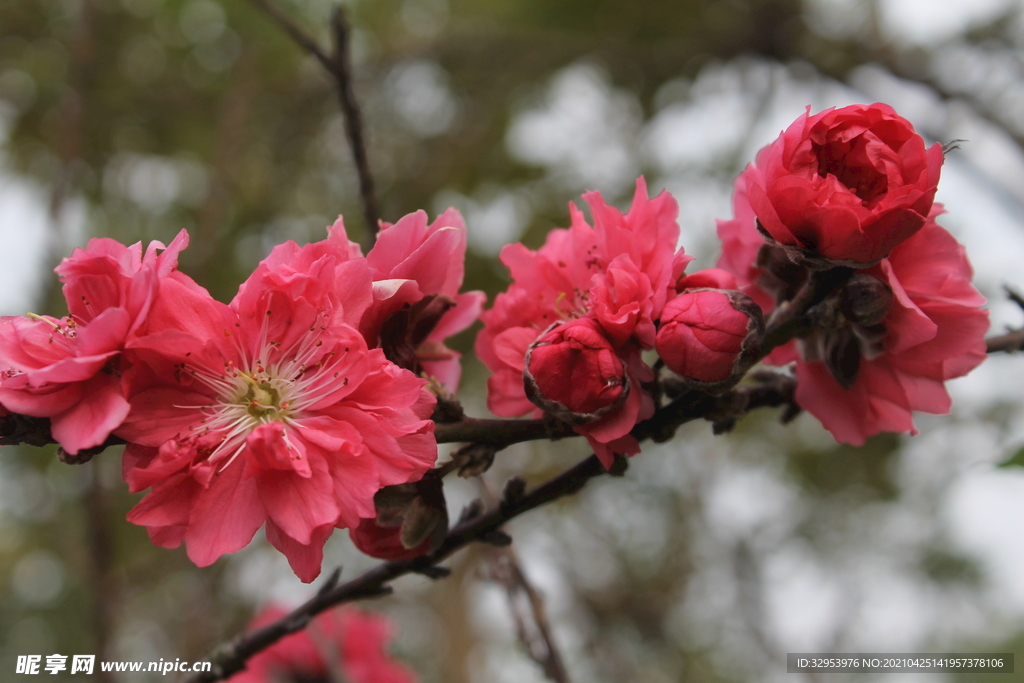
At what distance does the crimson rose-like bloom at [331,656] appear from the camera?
1304mm

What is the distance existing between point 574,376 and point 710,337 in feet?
0.34

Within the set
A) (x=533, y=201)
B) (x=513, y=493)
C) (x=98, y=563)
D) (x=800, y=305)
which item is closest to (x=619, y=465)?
(x=513, y=493)

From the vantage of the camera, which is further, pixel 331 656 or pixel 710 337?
pixel 331 656

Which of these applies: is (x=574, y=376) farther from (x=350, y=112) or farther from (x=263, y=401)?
(x=350, y=112)

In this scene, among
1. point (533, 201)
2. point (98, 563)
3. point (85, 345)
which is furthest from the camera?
point (533, 201)

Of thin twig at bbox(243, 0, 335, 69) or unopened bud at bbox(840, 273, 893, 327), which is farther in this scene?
thin twig at bbox(243, 0, 335, 69)

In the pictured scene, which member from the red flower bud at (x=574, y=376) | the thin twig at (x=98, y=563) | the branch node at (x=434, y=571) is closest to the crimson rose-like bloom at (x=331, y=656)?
the thin twig at (x=98, y=563)

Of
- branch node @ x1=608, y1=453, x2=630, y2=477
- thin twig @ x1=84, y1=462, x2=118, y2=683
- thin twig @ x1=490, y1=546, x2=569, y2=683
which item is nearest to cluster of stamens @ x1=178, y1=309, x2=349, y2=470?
branch node @ x1=608, y1=453, x2=630, y2=477

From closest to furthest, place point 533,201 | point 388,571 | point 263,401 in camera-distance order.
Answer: point 263,401 < point 388,571 < point 533,201

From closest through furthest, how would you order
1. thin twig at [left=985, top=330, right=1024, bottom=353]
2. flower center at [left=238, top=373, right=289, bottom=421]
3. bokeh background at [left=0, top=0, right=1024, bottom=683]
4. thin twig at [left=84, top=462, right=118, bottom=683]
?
flower center at [left=238, top=373, right=289, bottom=421] < thin twig at [left=985, top=330, right=1024, bottom=353] < thin twig at [left=84, top=462, right=118, bottom=683] < bokeh background at [left=0, top=0, right=1024, bottom=683]

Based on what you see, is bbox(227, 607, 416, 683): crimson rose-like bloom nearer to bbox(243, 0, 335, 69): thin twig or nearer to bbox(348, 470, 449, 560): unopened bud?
bbox(348, 470, 449, 560): unopened bud

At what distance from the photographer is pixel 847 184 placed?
55cm

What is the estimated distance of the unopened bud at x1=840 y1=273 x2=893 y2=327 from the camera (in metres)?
0.53

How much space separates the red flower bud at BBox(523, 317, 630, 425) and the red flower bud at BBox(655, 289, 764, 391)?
5cm
